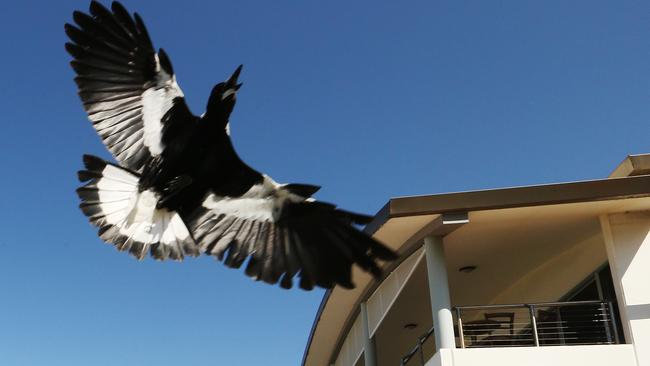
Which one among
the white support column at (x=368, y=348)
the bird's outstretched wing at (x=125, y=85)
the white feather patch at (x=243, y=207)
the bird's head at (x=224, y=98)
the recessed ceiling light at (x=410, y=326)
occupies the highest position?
the recessed ceiling light at (x=410, y=326)

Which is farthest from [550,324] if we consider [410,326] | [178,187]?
[178,187]

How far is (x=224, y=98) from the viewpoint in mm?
4027

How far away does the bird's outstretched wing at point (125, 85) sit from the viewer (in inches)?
173

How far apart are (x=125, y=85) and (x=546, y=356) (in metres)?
7.16

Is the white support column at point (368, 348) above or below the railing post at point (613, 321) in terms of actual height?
above

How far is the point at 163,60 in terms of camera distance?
15.2 ft

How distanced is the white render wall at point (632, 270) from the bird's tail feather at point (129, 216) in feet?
24.9

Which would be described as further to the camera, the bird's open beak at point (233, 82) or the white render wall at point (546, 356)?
the white render wall at point (546, 356)

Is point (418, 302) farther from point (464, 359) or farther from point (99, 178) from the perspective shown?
point (99, 178)

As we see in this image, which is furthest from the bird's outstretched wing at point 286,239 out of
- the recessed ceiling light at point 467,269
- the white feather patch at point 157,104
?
the recessed ceiling light at point 467,269

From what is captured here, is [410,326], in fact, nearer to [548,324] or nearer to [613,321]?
[548,324]

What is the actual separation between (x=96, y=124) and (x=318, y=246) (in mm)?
1431

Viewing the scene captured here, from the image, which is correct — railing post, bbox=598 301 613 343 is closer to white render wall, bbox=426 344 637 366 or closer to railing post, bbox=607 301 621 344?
railing post, bbox=607 301 621 344

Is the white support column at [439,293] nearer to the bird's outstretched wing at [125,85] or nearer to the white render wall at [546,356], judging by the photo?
the white render wall at [546,356]
